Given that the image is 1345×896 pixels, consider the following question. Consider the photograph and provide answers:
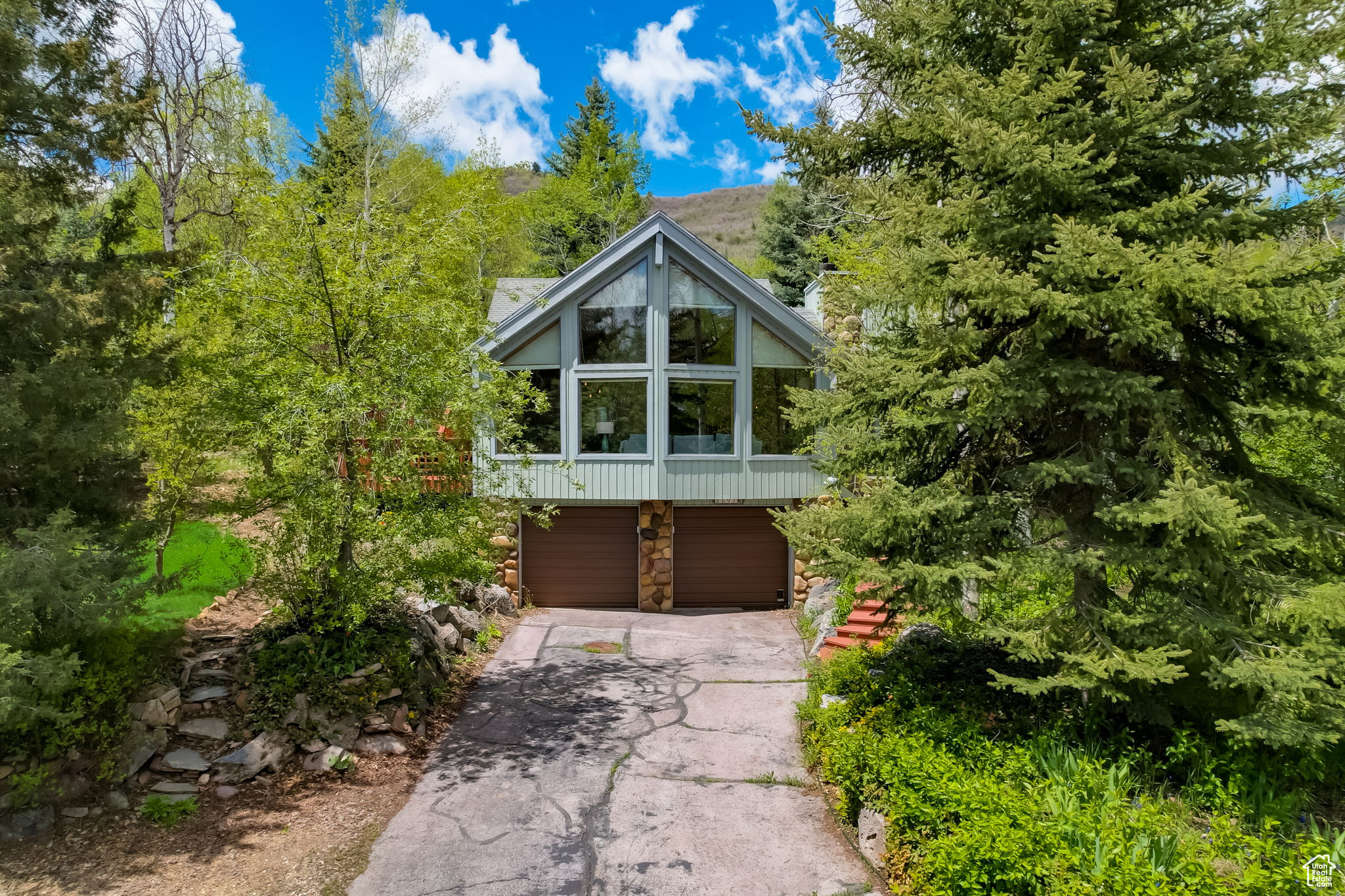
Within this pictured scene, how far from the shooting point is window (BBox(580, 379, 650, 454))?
1451 cm

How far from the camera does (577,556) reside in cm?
1565

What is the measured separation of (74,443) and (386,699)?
4102 millimetres

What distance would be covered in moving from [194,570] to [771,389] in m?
10.2

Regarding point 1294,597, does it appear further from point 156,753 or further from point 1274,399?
point 156,753

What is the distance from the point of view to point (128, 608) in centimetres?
631

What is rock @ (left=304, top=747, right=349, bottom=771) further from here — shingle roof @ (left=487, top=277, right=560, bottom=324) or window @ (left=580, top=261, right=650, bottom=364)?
shingle roof @ (left=487, top=277, right=560, bottom=324)

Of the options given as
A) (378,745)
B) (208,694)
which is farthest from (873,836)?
(208,694)

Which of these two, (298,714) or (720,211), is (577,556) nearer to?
(298,714)

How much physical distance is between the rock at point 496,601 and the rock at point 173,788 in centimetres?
664

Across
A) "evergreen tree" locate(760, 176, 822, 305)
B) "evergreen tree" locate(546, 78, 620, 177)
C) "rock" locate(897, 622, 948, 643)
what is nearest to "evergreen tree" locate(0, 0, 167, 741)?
"rock" locate(897, 622, 948, 643)

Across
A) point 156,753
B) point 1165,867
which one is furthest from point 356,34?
point 1165,867

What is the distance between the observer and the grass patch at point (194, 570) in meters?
8.49

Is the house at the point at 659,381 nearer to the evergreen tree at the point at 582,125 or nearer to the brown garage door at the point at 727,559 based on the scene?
the brown garage door at the point at 727,559

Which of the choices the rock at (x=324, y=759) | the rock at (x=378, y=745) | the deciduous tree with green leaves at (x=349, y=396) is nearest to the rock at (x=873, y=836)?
the deciduous tree with green leaves at (x=349, y=396)
